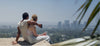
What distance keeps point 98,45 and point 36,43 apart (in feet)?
12.9

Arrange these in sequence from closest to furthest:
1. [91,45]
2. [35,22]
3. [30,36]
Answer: [91,45]
[35,22]
[30,36]

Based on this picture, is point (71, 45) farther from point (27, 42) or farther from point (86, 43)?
point (27, 42)

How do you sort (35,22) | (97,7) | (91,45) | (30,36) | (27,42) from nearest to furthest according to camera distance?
(91,45) < (97,7) < (35,22) < (30,36) < (27,42)

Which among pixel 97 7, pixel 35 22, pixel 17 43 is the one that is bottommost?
pixel 17 43

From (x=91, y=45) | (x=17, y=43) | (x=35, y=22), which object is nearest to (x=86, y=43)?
(x=91, y=45)

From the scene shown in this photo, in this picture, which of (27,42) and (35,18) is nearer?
(35,18)

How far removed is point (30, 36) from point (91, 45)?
3759 millimetres

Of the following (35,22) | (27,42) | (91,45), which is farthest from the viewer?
(27,42)

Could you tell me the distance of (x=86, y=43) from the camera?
52 centimetres

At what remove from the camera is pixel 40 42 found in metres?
4.43

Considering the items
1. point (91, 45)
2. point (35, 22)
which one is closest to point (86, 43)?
point (91, 45)

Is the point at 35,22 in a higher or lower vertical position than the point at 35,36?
higher

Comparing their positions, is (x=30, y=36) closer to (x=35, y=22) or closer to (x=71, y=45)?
(x=35, y=22)

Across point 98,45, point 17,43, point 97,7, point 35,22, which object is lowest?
point 17,43
